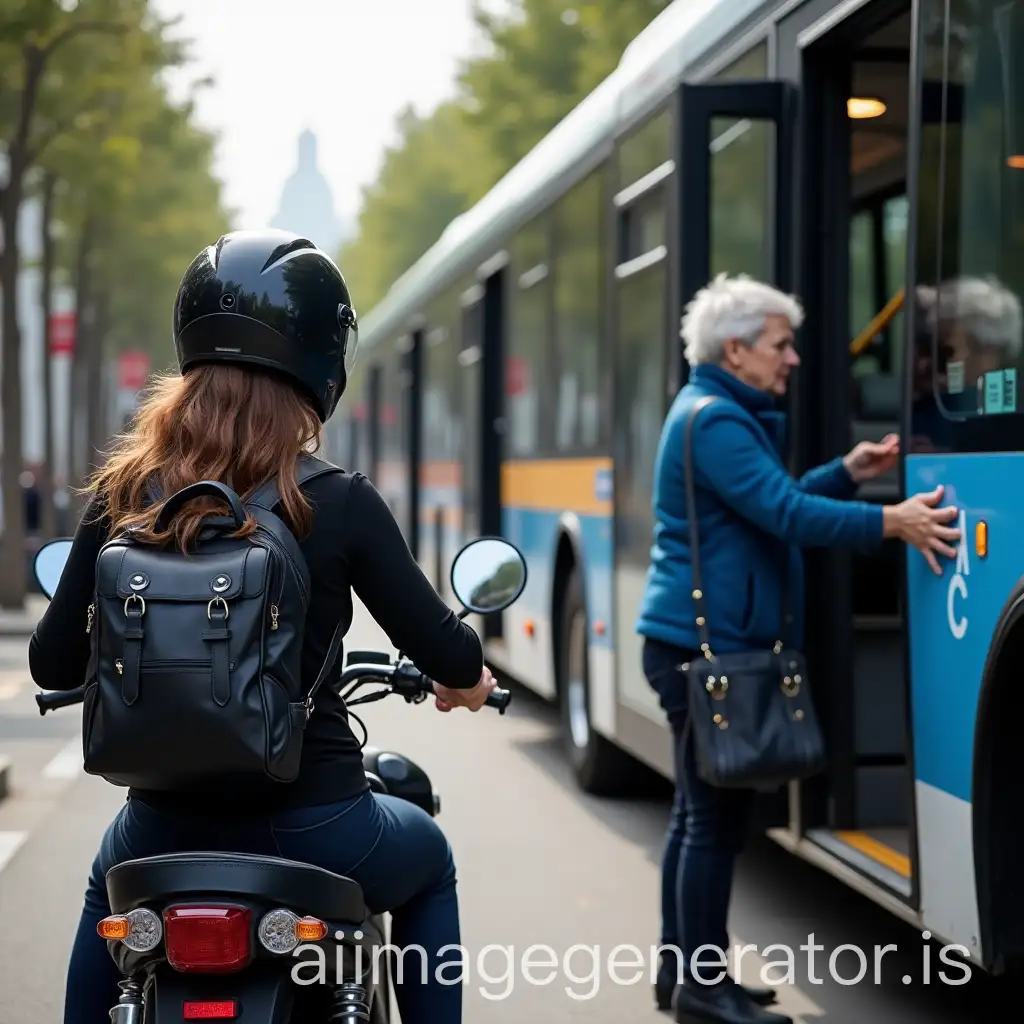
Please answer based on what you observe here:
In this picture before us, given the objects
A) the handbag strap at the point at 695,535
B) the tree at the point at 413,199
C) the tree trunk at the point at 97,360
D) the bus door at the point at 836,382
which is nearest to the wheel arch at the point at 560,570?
the bus door at the point at 836,382

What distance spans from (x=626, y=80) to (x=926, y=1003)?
418 centimetres

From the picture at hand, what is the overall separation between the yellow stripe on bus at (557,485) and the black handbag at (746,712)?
10.1 ft

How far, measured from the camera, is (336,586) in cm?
276

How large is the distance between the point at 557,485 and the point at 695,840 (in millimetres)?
4596

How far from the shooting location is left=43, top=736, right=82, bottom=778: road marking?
364 inches

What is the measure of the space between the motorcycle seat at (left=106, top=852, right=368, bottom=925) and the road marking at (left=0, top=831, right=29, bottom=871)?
15.3 feet

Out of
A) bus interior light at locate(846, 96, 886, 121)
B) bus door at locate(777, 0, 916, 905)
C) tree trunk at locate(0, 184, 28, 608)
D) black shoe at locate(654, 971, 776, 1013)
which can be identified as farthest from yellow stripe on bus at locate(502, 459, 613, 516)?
tree trunk at locate(0, 184, 28, 608)

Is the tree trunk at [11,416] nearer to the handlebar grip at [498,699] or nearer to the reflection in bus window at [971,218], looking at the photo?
the reflection in bus window at [971,218]

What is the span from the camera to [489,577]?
308 cm

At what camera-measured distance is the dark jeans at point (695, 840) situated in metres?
4.82

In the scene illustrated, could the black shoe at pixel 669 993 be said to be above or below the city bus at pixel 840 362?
below

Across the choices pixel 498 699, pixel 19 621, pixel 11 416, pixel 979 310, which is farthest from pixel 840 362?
pixel 11 416

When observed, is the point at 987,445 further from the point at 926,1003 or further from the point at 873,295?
the point at 873,295

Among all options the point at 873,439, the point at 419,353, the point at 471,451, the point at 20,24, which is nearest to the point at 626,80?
the point at 873,439
